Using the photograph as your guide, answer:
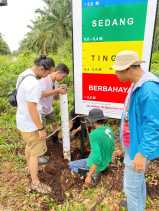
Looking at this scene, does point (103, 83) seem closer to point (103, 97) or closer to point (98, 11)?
point (103, 97)

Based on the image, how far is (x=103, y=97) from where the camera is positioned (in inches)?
161

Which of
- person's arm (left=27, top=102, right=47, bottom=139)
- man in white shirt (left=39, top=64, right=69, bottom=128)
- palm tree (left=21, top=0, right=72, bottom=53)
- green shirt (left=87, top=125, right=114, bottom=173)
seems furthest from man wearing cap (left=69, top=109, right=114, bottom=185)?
palm tree (left=21, top=0, right=72, bottom=53)

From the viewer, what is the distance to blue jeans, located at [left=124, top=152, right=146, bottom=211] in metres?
2.77

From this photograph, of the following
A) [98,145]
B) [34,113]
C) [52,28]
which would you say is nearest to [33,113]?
[34,113]

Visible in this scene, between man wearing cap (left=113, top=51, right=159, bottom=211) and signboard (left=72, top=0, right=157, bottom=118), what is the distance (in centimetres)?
114

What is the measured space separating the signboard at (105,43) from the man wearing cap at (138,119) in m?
1.14

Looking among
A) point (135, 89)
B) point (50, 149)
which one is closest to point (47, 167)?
point (50, 149)

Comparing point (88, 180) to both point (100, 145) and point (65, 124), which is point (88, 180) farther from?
point (65, 124)

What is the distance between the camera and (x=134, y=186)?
2799mm

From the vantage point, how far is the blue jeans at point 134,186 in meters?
2.77

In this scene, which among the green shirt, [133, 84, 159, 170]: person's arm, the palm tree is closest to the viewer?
[133, 84, 159, 170]: person's arm

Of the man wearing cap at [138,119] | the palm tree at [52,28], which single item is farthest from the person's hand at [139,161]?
the palm tree at [52,28]

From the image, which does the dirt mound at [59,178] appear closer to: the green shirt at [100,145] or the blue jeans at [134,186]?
the green shirt at [100,145]

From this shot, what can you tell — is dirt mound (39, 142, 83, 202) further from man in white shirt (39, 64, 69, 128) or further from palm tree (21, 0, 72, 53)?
palm tree (21, 0, 72, 53)
